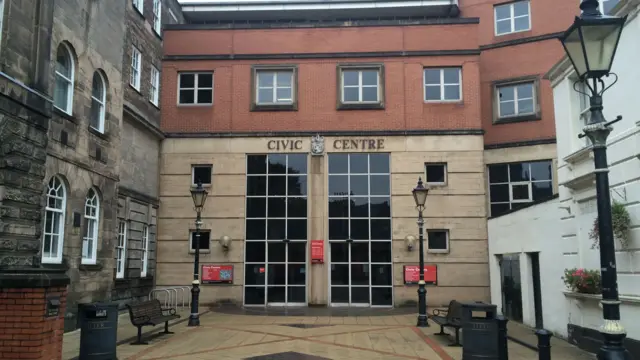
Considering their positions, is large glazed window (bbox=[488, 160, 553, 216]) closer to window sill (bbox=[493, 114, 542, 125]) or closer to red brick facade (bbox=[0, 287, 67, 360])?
window sill (bbox=[493, 114, 542, 125])

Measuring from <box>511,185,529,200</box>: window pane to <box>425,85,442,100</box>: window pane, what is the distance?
4883 mm

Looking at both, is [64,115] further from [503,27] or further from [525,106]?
[503,27]

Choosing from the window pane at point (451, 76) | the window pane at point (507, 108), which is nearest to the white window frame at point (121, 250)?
the window pane at point (451, 76)

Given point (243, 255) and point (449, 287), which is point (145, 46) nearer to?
point (243, 255)

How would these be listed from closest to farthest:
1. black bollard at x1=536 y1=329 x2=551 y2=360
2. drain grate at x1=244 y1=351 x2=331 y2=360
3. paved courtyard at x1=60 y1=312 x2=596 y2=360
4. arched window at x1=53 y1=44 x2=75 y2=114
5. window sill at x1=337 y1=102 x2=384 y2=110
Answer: black bollard at x1=536 y1=329 x2=551 y2=360, drain grate at x1=244 y1=351 x2=331 y2=360, paved courtyard at x1=60 y1=312 x2=596 y2=360, arched window at x1=53 y1=44 x2=75 y2=114, window sill at x1=337 y1=102 x2=384 y2=110

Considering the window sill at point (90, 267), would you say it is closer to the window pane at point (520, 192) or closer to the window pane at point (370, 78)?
the window pane at point (370, 78)

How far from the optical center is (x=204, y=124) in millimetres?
23109

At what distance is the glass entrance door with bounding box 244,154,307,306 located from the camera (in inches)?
867

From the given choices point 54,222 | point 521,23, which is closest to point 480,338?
point 54,222

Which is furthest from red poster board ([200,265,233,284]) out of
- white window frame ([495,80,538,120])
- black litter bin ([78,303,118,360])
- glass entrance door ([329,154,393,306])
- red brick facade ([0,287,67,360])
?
red brick facade ([0,287,67,360])

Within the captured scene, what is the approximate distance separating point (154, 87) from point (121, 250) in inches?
287

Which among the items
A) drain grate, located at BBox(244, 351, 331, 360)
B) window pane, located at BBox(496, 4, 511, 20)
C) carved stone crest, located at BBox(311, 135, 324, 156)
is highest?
window pane, located at BBox(496, 4, 511, 20)

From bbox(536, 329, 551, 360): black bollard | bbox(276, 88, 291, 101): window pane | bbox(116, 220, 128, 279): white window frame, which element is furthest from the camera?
bbox(276, 88, 291, 101): window pane

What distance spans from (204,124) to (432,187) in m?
9.91
